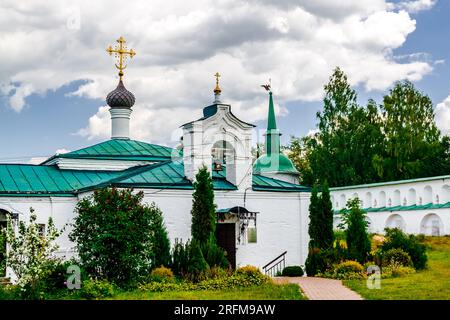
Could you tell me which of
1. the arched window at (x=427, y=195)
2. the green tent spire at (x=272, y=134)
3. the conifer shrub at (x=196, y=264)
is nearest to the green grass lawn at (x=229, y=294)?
the conifer shrub at (x=196, y=264)

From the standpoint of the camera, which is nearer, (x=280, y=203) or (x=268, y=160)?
(x=280, y=203)

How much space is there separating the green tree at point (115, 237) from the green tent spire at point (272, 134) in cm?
1987

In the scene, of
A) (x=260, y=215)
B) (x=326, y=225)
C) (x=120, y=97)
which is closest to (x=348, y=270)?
(x=326, y=225)

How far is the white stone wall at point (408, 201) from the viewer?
33.3 m

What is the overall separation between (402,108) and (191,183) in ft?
89.8

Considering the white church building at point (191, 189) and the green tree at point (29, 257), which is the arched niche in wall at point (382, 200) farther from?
the green tree at point (29, 257)

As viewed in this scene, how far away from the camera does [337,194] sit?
4266 cm

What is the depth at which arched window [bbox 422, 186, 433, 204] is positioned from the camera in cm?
3508

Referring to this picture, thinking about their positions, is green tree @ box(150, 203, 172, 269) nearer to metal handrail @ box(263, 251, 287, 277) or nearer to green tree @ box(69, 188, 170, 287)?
green tree @ box(69, 188, 170, 287)

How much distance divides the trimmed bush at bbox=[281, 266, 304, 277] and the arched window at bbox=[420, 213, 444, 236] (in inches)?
593

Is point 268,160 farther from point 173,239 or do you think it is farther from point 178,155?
point 173,239
